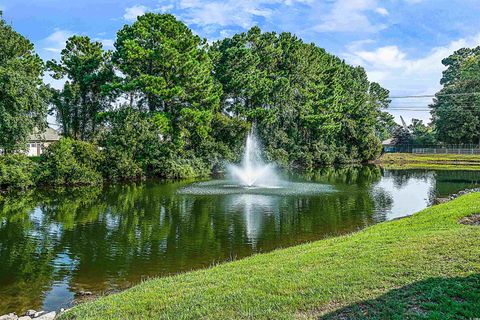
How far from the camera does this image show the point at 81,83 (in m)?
47.6

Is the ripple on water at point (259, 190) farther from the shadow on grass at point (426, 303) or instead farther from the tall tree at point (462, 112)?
the tall tree at point (462, 112)

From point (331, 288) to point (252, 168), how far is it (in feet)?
135

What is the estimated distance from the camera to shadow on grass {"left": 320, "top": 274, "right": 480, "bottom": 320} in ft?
19.1

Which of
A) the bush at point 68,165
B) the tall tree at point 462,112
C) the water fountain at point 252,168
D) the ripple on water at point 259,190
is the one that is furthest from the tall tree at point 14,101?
the tall tree at point 462,112

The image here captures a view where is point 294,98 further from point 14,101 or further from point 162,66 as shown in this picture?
point 14,101

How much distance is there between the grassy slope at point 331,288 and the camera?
20.5 ft

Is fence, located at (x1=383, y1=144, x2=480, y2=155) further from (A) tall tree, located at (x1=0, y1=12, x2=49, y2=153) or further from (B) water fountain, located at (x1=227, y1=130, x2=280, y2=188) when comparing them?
(A) tall tree, located at (x1=0, y1=12, x2=49, y2=153)

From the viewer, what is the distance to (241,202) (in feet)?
80.5

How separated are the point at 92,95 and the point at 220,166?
17448mm

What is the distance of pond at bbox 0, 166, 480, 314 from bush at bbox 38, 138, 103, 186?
3.29 m

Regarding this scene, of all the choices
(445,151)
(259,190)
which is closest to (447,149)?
(445,151)

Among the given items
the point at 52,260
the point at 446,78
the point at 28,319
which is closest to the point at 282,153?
the point at 52,260

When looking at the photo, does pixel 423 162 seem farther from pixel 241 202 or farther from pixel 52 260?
pixel 52 260

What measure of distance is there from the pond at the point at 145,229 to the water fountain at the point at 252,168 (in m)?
8.04
